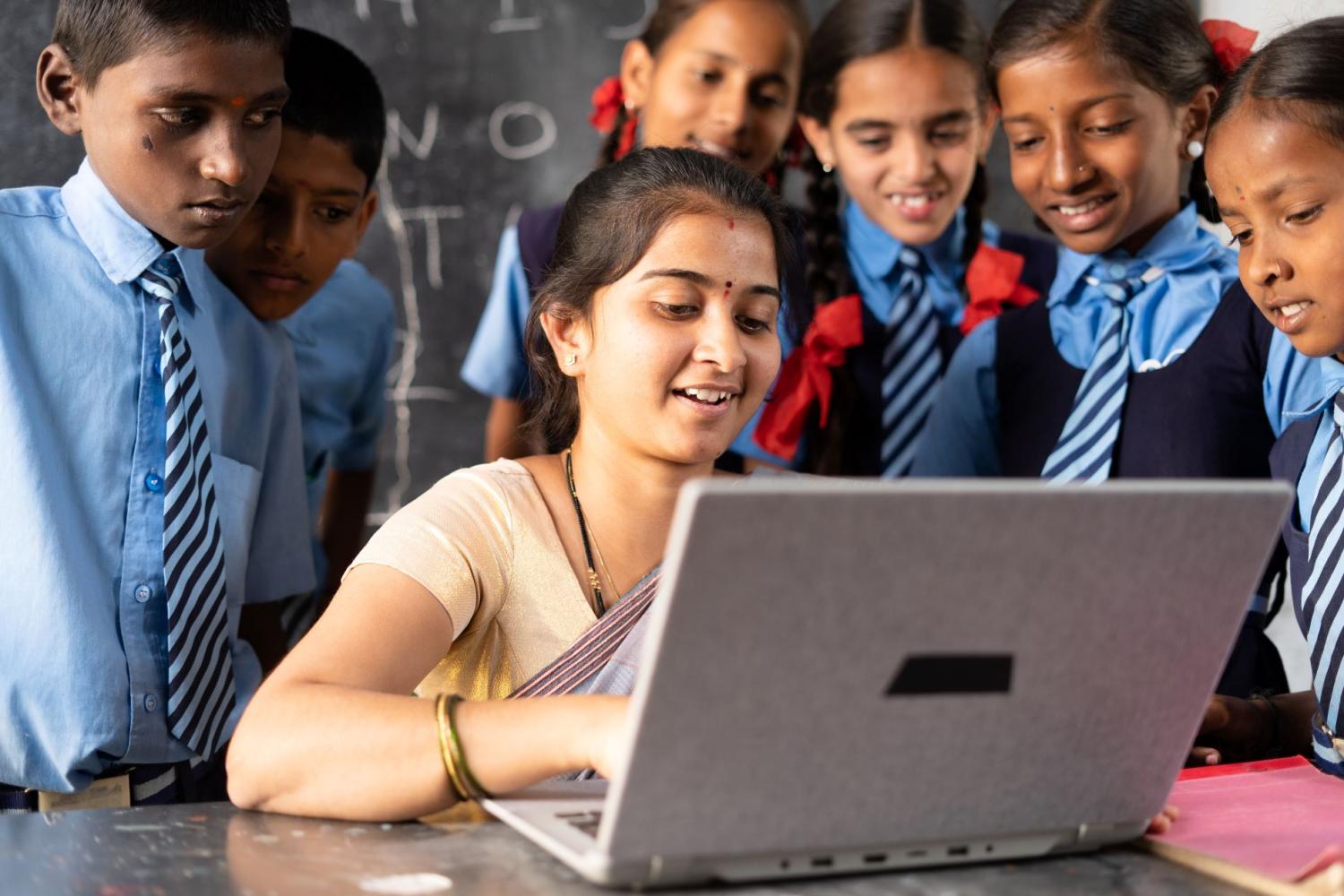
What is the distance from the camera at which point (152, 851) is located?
37.4 inches

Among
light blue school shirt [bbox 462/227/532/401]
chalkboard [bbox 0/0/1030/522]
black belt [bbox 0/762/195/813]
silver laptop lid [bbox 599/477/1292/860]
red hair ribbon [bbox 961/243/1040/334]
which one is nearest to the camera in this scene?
silver laptop lid [bbox 599/477/1292/860]

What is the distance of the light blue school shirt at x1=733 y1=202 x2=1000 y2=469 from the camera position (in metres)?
2.29

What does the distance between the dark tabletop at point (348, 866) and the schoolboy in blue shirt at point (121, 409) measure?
19.6 inches

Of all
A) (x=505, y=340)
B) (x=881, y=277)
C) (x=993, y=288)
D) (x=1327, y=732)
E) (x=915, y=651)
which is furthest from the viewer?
(x=505, y=340)

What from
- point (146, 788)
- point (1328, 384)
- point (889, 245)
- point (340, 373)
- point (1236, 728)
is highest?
point (889, 245)

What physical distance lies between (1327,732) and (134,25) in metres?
1.43

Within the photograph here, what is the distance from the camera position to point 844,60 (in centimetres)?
225

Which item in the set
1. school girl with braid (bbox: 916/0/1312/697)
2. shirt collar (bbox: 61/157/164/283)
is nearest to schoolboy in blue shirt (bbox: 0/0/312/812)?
shirt collar (bbox: 61/157/164/283)

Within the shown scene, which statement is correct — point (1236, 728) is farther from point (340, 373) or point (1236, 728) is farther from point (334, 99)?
point (340, 373)

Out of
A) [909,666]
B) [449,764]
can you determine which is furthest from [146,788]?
[909,666]

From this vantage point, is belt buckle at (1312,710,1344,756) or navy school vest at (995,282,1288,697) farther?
navy school vest at (995,282,1288,697)

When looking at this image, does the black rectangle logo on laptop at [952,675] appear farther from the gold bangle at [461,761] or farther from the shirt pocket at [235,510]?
the shirt pocket at [235,510]

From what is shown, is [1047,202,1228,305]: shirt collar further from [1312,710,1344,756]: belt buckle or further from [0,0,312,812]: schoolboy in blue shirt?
[0,0,312,812]: schoolboy in blue shirt

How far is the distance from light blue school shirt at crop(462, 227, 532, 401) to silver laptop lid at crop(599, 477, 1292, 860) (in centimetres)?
180
